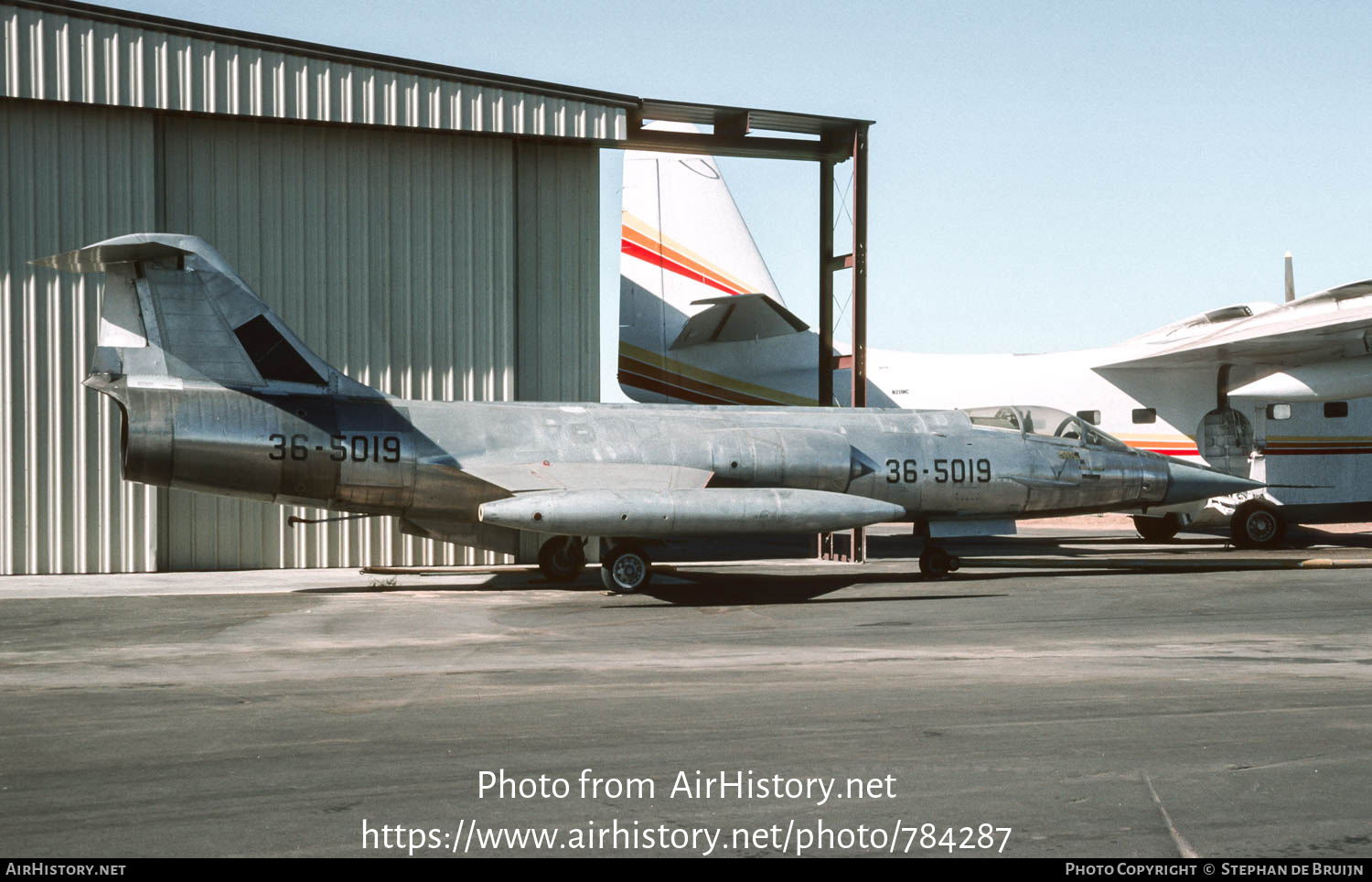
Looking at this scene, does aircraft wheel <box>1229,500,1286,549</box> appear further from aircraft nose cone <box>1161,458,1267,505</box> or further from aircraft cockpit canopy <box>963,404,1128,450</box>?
aircraft cockpit canopy <box>963,404,1128,450</box>

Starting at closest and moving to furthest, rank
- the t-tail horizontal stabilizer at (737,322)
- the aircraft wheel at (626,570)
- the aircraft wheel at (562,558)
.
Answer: the aircraft wheel at (626,570)
the aircraft wheel at (562,558)
the t-tail horizontal stabilizer at (737,322)

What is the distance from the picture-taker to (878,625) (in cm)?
1245

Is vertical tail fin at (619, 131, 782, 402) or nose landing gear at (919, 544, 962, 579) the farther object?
vertical tail fin at (619, 131, 782, 402)

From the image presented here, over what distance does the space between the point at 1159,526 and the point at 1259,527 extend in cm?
318

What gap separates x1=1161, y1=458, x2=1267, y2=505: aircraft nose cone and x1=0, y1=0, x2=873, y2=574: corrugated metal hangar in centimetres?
870

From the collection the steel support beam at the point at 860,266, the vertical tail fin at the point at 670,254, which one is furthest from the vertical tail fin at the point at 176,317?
the steel support beam at the point at 860,266

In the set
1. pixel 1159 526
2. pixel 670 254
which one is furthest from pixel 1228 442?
pixel 670 254

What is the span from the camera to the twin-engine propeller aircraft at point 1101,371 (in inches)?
874

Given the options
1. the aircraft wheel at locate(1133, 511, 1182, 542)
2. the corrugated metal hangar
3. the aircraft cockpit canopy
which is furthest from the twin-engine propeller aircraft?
the aircraft cockpit canopy

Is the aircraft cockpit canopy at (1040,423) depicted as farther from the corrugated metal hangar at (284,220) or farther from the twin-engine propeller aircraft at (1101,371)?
the corrugated metal hangar at (284,220)

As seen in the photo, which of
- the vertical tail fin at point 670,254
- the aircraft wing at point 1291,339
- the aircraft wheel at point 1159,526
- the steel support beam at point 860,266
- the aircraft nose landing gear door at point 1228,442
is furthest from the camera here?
the aircraft wheel at point 1159,526

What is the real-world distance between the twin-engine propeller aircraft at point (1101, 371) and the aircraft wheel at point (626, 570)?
682cm

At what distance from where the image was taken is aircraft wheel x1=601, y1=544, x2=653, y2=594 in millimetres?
15672

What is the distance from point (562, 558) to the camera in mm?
18188
